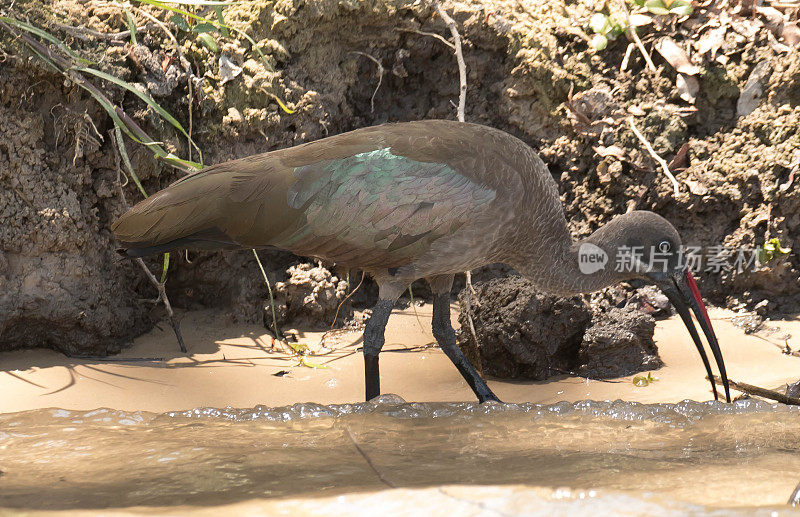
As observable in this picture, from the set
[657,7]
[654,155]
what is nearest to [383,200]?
[654,155]

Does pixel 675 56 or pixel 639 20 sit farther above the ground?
pixel 639 20

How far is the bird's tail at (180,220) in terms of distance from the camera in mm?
3715

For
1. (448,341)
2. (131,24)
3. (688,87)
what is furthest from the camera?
(688,87)

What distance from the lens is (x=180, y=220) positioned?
372cm

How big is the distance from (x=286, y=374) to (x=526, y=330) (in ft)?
4.24

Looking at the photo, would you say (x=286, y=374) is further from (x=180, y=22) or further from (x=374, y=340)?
(x=180, y=22)

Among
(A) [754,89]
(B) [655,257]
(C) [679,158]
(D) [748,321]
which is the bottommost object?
(D) [748,321]

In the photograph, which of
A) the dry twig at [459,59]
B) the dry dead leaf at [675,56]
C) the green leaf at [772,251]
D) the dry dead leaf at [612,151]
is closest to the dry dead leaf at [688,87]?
the dry dead leaf at [675,56]

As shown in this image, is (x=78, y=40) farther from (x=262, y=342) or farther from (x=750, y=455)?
(x=750, y=455)

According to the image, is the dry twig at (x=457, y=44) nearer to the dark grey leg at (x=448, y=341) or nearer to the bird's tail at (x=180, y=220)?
the dark grey leg at (x=448, y=341)

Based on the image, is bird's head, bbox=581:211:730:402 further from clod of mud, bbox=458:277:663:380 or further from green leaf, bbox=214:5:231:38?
green leaf, bbox=214:5:231:38

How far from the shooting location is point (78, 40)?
15.8 feet

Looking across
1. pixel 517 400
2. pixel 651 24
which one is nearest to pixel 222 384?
pixel 517 400

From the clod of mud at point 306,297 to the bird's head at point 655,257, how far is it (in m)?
1.67
